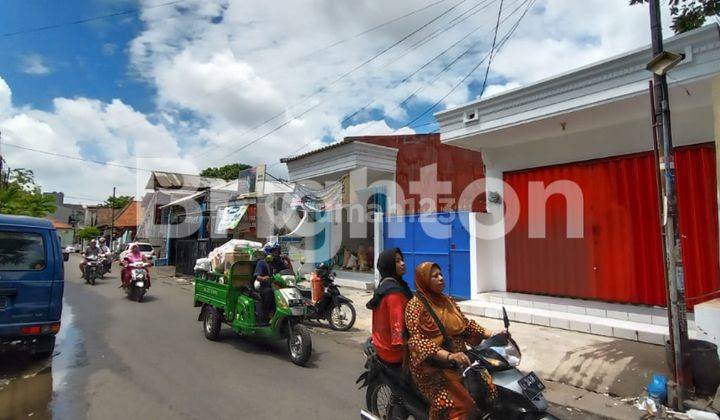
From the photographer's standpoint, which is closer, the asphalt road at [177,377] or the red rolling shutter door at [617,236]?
the asphalt road at [177,377]

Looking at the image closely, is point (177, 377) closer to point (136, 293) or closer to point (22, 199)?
point (136, 293)

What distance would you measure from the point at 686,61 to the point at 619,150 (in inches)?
82.6

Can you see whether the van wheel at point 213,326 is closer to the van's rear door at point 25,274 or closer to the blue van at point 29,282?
the blue van at point 29,282

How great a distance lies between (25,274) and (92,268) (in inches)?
481

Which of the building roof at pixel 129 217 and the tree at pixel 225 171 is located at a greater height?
the tree at pixel 225 171

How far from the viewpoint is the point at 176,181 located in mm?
31828

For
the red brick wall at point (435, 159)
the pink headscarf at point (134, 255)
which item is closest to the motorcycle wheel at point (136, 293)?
the pink headscarf at point (134, 255)

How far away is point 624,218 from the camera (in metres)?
7.92

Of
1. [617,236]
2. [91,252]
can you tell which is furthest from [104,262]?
[617,236]

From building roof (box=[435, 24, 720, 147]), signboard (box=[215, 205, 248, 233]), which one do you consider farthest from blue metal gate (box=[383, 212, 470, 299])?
signboard (box=[215, 205, 248, 233])

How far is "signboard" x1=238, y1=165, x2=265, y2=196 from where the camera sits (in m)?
18.1

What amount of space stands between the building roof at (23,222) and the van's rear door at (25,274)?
61 millimetres

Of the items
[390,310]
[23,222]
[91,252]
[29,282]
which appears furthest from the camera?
[91,252]

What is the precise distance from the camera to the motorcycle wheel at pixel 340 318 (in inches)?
326
